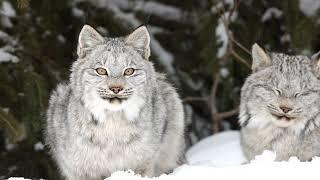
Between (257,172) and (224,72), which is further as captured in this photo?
→ (224,72)

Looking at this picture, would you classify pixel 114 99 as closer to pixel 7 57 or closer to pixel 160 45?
pixel 7 57

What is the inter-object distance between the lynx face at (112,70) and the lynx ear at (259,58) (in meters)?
1.03

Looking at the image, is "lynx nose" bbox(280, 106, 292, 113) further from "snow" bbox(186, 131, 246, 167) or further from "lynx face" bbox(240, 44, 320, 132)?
"snow" bbox(186, 131, 246, 167)

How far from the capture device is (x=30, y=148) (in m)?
7.70

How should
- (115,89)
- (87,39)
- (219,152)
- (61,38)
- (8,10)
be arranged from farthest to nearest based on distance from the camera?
(61,38) → (219,152) → (8,10) → (87,39) → (115,89)

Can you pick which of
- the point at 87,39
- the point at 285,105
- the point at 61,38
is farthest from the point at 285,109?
the point at 61,38

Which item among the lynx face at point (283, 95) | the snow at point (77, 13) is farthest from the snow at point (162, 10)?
the lynx face at point (283, 95)

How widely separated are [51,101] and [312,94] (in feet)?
7.46

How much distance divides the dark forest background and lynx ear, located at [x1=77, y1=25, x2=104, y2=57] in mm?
721

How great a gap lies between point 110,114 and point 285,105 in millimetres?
1431

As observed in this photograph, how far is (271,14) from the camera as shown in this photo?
8992mm

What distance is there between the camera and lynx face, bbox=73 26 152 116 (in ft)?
18.6

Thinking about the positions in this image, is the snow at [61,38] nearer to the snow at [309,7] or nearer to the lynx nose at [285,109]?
the snow at [309,7]

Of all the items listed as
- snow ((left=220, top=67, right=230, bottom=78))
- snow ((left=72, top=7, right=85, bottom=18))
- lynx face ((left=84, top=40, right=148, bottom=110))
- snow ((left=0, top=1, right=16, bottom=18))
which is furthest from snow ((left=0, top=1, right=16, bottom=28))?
snow ((left=220, top=67, right=230, bottom=78))
